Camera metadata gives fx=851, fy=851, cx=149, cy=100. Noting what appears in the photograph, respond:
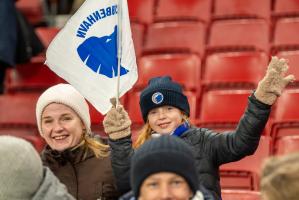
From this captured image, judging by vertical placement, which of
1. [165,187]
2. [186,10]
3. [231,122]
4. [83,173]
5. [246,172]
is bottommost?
[246,172]

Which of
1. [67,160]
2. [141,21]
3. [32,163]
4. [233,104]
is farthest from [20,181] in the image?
[141,21]

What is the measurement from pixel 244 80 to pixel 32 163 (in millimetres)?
2493

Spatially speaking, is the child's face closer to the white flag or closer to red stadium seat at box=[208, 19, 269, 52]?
the white flag

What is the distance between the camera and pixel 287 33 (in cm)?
489

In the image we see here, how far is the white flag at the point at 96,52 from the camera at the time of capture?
320 centimetres

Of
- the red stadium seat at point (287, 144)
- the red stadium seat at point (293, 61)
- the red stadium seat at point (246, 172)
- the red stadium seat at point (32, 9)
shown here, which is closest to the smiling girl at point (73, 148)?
the red stadium seat at point (246, 172)

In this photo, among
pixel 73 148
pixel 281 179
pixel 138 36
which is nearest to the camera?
pixel 281 179

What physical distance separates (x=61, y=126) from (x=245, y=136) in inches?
27.4

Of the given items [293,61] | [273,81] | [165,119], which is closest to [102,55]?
[165,119]

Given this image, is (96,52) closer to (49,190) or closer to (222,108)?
(49,190)

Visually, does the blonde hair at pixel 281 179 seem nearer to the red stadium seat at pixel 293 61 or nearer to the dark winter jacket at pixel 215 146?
the dark winter jacket at pixel 215 146

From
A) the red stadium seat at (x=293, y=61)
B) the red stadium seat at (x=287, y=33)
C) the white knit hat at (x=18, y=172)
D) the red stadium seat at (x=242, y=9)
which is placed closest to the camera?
the white knit hat at (x=18, y=172)

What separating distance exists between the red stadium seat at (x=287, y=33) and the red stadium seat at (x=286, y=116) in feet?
1.90

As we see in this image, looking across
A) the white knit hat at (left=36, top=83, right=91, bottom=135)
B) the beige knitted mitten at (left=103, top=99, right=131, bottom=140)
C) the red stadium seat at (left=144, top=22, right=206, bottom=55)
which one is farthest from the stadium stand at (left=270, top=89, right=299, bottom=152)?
the beige knitted mitten at (left=103, top=99, right=131, bottom=140)
